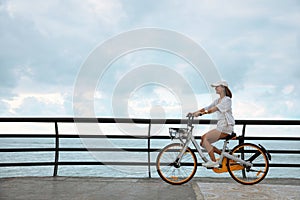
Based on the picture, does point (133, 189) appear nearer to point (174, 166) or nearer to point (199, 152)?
point (174, 166)

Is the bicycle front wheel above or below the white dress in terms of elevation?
below

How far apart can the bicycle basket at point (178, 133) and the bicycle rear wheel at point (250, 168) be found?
97 centimetres

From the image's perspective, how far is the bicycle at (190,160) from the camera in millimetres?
6555

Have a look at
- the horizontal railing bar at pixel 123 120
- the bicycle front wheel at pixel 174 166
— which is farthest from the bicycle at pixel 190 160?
the horizontal railing bar at pixel 123 120

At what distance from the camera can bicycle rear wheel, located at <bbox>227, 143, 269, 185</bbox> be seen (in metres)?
6.60

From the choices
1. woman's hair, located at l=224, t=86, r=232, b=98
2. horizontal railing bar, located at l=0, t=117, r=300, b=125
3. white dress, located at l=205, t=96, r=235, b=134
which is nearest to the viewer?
white dress, located at l=205, t=96, r=235, b=134

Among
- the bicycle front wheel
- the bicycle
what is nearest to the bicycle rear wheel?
the bicycle

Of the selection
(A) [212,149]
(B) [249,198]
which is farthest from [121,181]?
(B) [249,198]

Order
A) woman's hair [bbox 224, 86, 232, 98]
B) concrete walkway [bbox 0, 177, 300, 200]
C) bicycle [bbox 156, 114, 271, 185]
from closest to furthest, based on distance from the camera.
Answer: concrete walkway [bbox 0, 177, 300, 200] < bicycle [bbox 156, 114, 271, 185] < woman's hair [bbox 224, 86, 232, 98]

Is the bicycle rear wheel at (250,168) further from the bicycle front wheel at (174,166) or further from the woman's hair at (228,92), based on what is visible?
the woman's hair at (228,92)

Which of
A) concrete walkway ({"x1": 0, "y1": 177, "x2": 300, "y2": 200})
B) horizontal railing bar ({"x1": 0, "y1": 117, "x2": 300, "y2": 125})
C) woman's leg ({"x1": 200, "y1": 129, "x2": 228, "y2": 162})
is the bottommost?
concrete walkway ({"x1": 0, "y1": 177, "x2": 300, "y2": 200})

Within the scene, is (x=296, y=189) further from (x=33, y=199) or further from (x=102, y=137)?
(x=33, y=199)

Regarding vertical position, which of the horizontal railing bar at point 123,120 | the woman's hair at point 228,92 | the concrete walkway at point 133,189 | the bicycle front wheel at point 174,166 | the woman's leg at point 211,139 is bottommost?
the concrete walkway at point 133,189

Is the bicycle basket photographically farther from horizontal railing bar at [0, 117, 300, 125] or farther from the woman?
horizontal railing bar at [0, 117, 300, 125]
